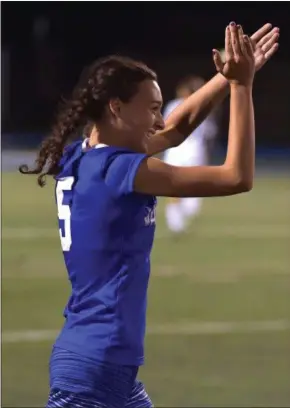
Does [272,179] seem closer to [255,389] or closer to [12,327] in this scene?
[12,327]

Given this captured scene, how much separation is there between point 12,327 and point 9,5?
2936 centimetres

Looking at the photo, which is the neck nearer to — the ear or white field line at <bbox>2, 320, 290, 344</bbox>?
the ear

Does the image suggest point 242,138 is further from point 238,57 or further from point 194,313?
point 194,313

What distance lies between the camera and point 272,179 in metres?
24.6

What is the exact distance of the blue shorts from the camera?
3316mm

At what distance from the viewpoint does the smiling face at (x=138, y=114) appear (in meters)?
3.41

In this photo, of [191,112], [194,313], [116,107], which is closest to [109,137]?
[116,107]

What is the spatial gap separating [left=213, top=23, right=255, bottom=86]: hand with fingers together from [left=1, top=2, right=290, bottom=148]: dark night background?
32.1m

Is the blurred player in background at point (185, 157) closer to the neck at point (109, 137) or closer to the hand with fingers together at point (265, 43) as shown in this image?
the hand with fingers together at point (265, 43)

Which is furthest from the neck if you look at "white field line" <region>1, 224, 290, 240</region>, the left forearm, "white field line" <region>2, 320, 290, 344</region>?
"white field line" <region>1, 224, 290, 240</region>

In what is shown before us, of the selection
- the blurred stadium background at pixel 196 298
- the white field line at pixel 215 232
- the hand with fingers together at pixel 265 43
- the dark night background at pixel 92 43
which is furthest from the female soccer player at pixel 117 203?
the dark night background at pixel 92 43

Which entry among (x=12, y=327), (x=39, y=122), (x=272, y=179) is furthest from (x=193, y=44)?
(x=12, y=327)

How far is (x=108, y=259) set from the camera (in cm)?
337

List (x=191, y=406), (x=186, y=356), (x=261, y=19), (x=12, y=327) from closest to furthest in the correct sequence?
(x=191, y=406)
(x=186, y=356)
(x=12, y=327)
(x=261, y=19)
